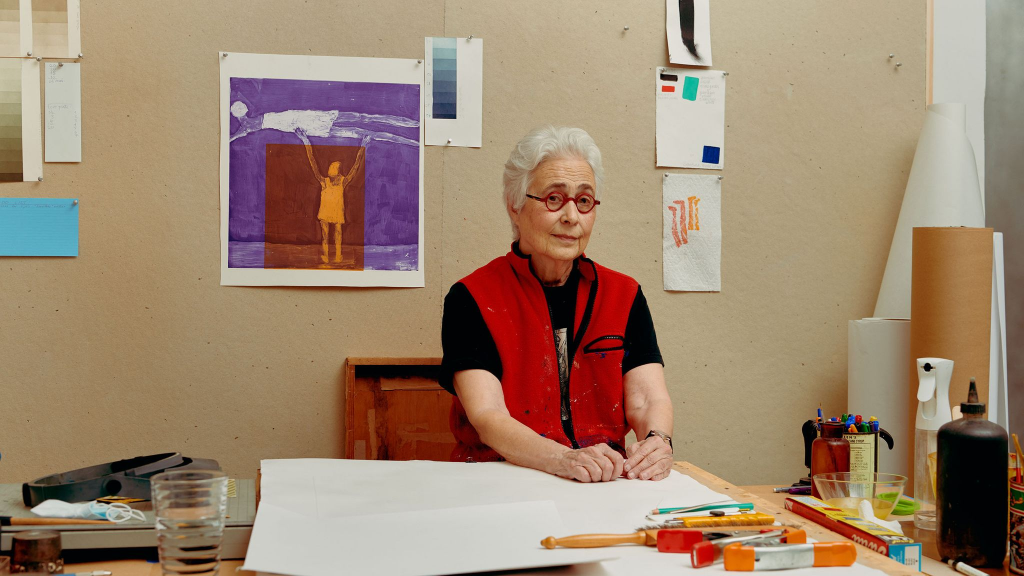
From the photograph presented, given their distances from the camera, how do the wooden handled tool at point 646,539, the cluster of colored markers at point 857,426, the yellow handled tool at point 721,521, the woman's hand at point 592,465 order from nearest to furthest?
the wooden handled tool at point 646,539 < the yellow handled tool at point 721,521 < the woman's hand at point 592,465 < the cluster of colored markers at point 857,426

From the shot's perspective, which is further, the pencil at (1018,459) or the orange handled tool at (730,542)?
the pencil at (1018,459)

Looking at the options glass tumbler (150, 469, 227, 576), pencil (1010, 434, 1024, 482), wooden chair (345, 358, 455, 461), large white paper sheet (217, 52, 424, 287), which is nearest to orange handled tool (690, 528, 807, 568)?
pencil (1010, 434, 1024, 482)

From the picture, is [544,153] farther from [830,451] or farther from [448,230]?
[830,451]

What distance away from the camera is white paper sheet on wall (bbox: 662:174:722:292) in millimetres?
2607

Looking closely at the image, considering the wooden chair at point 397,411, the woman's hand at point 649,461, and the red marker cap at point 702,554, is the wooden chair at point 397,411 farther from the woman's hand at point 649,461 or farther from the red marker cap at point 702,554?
the red marker cap at point 702,554

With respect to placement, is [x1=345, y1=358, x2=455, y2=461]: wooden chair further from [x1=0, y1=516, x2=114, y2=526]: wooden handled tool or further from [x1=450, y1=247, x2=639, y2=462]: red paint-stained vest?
[x1=0, y1=516, x2=114, y2=526]: wooden handled tool

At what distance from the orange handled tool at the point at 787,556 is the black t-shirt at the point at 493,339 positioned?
912 millimetres

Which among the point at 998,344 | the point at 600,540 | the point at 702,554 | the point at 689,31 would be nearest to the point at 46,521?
the point at 600,540

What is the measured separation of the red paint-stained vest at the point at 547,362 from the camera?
1780mm

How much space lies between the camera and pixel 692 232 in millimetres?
2619

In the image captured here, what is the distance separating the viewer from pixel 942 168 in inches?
99.1

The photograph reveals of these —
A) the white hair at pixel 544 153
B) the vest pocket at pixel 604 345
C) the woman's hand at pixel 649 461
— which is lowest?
the woman's hand at pixel 649 461

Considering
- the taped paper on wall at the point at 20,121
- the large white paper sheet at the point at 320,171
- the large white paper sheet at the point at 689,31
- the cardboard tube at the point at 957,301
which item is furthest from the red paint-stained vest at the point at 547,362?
the taped paper on wall at the point at 20,121

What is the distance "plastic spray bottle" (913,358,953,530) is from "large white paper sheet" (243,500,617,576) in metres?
0.65
